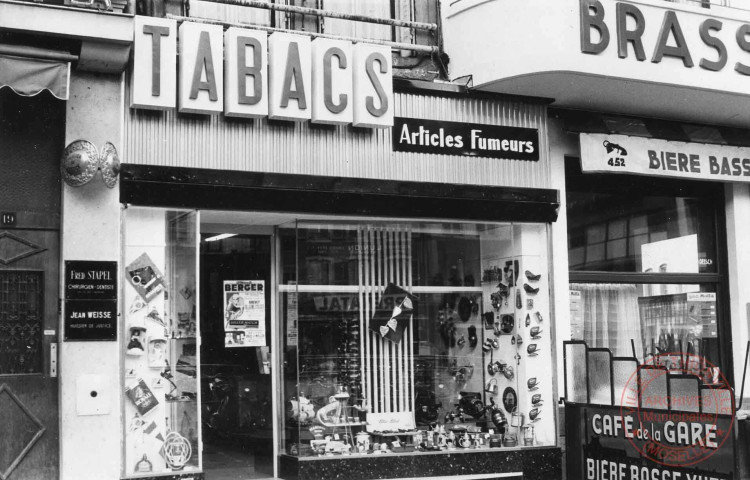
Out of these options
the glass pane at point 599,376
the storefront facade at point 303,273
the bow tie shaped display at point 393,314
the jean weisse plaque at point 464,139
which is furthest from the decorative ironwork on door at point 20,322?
the glass pane at point 599,376

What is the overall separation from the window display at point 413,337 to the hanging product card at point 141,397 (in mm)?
1750

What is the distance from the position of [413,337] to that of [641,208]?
3674 mm

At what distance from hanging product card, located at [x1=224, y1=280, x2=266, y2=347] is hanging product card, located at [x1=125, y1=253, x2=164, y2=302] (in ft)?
4.24

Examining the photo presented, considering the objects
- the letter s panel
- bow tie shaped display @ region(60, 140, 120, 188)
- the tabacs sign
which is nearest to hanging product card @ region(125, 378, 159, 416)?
bow tie shaped display @ region(60, 140, 120, 188)

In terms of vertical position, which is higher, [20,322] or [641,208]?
[641,208]

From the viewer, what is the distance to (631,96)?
34.2 ft

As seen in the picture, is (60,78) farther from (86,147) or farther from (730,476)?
(730,476)

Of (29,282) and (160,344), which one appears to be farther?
(160,344)

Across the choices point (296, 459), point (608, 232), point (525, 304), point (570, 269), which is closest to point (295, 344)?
point (296, 459)

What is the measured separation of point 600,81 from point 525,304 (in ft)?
8.58

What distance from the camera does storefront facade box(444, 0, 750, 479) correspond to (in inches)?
352

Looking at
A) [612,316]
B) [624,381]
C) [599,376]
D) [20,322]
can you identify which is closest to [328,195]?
[20,322]

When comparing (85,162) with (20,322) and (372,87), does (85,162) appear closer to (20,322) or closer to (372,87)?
(20,322)

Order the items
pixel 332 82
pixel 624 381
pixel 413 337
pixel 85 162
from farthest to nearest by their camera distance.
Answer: pixel 413 337, pixel 624 381, pixel 332 82, pixel 85 162
